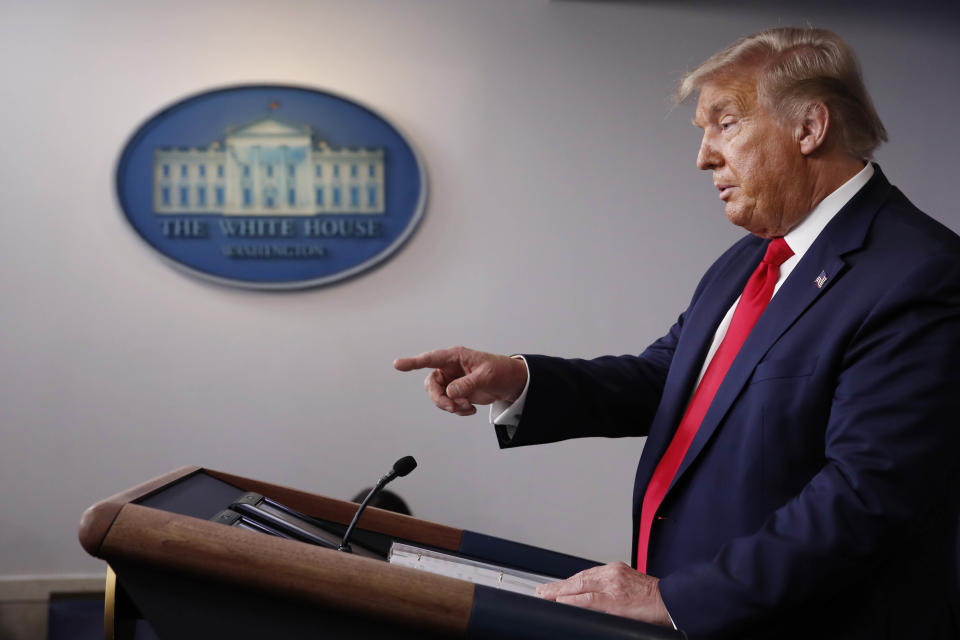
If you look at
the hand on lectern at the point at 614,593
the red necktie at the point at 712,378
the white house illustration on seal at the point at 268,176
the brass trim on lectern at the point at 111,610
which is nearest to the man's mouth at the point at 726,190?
the red necktie at the point at 712,378

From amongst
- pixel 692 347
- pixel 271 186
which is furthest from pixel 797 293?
pixel 271 186

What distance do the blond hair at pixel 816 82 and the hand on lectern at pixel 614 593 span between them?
75 centimetres

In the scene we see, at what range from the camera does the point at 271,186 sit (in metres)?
2.87

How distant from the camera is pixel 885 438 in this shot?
3.10 ft

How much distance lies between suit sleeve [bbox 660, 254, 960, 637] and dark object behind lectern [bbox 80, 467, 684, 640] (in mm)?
165

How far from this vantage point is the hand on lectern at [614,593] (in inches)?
34.7

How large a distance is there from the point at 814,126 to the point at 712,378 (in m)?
0.41

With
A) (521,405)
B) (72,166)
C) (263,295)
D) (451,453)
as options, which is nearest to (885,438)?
(521,405)

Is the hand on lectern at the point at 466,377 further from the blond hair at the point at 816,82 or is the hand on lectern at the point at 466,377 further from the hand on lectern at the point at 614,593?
the blond hair at the point at 816,82

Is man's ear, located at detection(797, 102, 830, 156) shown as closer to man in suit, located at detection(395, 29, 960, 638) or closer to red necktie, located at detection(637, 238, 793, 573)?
man in suit, located at detection(395, 29, 960, 638)

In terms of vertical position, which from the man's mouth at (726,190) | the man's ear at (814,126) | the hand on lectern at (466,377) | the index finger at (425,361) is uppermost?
the man's ear at (814,126)

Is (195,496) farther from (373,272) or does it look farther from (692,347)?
(373,272)

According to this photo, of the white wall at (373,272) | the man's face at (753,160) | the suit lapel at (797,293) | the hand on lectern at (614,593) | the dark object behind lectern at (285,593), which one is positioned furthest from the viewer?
the white wall at (373,272)

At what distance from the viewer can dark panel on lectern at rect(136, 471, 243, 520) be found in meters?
0.93
